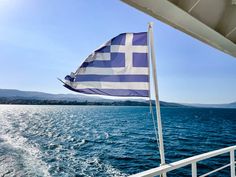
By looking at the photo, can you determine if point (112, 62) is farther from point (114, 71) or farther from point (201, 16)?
point (201, 16)

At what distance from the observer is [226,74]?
25.2 meters

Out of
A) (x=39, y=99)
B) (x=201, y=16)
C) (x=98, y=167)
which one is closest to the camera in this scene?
(x=201, y=16)

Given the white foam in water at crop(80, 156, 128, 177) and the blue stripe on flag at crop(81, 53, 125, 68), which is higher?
the blue stripe on flag at crop(81, 53, 125, 68)

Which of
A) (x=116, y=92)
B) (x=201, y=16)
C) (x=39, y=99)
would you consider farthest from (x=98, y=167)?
(x=39, y=99)

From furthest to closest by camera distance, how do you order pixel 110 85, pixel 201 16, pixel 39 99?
pixel 39 99, pixel 110 85, pixel 201 16

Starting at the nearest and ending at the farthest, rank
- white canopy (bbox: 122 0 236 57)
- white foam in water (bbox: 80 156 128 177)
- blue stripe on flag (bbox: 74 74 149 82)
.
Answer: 1. white canopy (bbox: 122 0 236 57)
2. blue stripe on flag (bbox: 74 74 149 82)
3. white foam in water (bbox: 80 156 128 177)

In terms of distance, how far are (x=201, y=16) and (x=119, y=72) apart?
76 centimetres

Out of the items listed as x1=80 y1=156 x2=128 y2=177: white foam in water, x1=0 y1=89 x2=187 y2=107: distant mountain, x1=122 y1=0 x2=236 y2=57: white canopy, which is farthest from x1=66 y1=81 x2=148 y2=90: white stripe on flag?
x1=0 y1=89 x2=187 y2=107: distant mountain

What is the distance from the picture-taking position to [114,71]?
6.49 ft

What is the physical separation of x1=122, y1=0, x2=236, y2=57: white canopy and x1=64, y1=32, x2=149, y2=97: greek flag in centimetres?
43

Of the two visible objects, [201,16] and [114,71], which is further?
[114,71]

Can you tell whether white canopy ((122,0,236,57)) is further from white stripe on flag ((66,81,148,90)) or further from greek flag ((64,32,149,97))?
white stripe on flag ((66,81,148,90))

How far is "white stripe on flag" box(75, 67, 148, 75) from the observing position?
1.91 metres

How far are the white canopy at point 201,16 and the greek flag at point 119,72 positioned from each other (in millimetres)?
431
